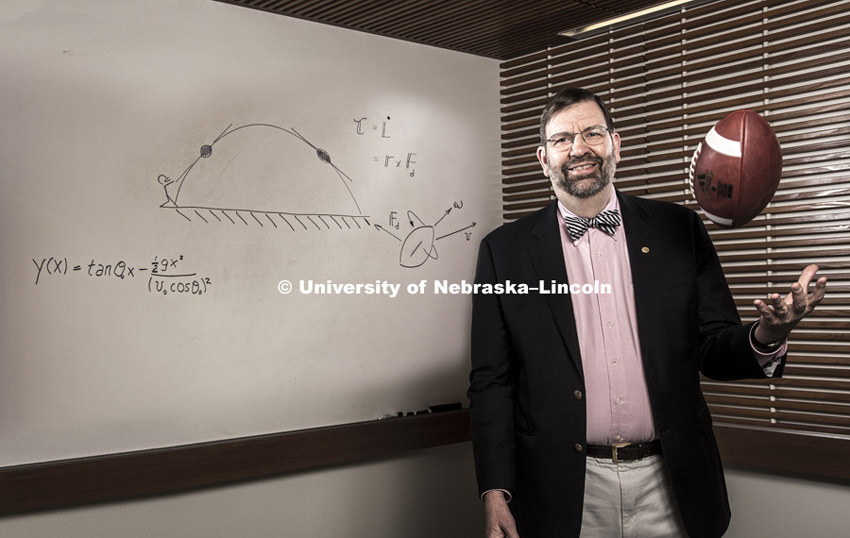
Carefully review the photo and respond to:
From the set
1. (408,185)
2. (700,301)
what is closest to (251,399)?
(408,185)

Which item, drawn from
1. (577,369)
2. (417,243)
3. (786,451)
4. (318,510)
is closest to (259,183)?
(417,243)

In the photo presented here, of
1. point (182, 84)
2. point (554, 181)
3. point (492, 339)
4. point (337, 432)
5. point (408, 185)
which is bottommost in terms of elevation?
point (337, 432)

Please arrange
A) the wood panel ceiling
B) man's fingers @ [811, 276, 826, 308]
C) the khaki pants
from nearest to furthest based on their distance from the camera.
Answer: man's fingers @ [811, 276, 826, 308], the khaki pants, the wood panel ceiling

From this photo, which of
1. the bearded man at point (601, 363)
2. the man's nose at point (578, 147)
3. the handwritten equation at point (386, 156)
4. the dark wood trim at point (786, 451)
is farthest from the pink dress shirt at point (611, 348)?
the handwritten equation at point (386, 156)

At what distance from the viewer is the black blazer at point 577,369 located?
6.86 feet

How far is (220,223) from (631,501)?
1.90 meters

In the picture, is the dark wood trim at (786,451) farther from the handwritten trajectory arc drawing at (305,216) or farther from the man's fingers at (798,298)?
the handwritten trajectory arc drawing at (305,216)

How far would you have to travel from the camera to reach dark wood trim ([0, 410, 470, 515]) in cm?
263

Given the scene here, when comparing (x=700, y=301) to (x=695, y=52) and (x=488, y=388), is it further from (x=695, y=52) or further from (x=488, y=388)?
(x=695, y=52)

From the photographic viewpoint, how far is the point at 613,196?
231 centimetres

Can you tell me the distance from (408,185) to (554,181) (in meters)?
1.43

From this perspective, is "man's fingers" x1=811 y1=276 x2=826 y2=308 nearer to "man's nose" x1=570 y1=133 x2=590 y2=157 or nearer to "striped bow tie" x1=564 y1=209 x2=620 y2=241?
"striped bow tie" x1=564 y1=209 x2=620 y2=241

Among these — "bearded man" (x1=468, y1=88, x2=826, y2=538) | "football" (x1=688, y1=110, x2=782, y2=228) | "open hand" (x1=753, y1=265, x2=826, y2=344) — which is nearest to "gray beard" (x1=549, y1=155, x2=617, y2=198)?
"bearded man" (x1=468, y1=88, x2=826, y2=538)

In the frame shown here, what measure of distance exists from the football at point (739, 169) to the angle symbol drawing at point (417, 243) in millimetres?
1727
